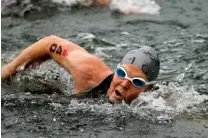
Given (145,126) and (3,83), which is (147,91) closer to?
(145,126)

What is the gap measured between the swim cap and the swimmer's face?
11 cm

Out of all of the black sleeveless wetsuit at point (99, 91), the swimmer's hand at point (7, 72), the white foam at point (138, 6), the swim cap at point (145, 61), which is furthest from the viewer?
the white foam at point (138, 6)

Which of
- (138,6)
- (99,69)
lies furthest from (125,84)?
(138,6)

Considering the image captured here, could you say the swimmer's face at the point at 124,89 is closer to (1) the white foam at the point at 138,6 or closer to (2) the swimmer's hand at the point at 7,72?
(2) the swimmer's hand at the point at 7,72

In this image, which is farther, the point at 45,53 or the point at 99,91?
the point at 45,53

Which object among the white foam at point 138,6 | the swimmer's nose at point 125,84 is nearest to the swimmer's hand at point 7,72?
the swimmer's nose at point 125,84

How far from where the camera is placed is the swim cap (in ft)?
21.3

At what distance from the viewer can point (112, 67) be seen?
28.9ft

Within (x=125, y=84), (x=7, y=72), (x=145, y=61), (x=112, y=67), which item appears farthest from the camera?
(x=112, y=67)

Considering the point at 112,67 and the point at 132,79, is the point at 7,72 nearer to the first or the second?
the point at 132,79

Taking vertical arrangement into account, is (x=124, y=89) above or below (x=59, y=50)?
below

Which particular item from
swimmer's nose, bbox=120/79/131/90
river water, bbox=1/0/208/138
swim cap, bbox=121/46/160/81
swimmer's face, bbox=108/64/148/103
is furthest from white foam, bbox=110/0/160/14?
swimmer's nose, bbox=120/79/131/90

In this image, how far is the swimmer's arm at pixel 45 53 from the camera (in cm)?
698

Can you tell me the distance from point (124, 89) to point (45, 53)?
53.9 inches
